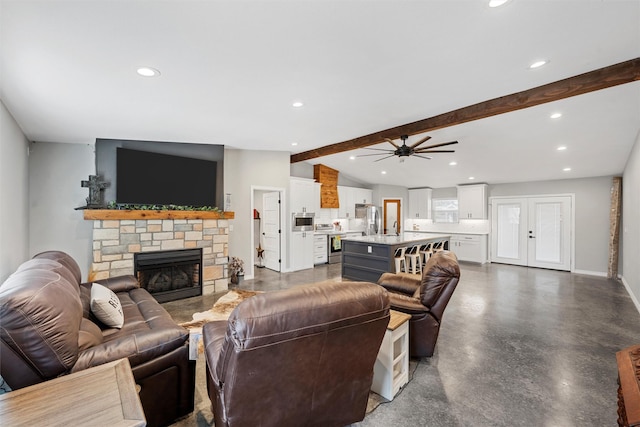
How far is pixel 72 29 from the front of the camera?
6.07ft

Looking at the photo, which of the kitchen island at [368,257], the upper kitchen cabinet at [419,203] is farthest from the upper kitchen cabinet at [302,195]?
the upper kitchen cabinet at [419,203]

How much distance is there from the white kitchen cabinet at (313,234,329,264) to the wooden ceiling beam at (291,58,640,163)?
3.53 meters

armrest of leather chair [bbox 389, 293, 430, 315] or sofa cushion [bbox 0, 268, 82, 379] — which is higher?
sofa cushion [bbox 0, 268, 82, 379]

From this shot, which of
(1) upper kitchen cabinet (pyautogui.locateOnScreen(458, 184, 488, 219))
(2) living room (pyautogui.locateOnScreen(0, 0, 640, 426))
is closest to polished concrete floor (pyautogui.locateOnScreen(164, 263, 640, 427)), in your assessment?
(2) living room (pyautogui.locateOnScreen(0, 0, 640, 426))

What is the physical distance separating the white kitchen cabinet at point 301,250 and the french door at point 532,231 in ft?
18.1

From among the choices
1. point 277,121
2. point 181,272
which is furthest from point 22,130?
point 277,121

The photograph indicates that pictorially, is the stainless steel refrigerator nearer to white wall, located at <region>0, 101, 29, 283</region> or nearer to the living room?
the living room

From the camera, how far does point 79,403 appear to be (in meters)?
1.10

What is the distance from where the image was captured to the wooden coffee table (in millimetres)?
1003

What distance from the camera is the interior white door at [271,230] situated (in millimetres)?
6723

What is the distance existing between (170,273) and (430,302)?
4131 millimetres

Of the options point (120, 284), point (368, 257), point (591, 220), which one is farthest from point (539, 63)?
point (591, 220)

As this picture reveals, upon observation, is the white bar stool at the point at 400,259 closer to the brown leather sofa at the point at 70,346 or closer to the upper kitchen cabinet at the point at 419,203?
the upper kitchen cabinet at the point at 419,203

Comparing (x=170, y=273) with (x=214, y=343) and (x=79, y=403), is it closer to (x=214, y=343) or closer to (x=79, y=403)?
(x=214, y=343)
